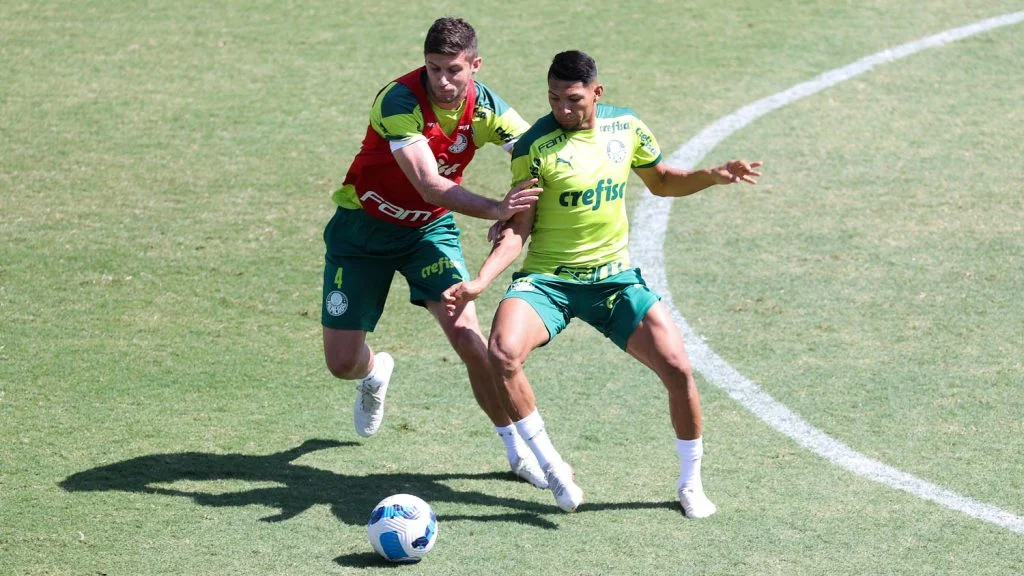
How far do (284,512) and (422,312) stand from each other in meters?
2.91

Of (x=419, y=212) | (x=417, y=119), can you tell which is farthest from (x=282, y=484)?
(x=417, y=119)

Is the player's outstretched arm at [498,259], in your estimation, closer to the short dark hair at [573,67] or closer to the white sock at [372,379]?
the short dark hair at [573,67]

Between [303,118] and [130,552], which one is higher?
[303,118]

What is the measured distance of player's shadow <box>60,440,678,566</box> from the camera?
22.6 feet

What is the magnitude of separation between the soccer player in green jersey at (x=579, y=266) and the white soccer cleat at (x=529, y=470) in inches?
12.1

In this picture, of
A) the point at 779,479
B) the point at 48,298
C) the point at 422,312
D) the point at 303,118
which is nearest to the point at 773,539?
the point at 779,479

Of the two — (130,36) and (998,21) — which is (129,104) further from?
(998,21)

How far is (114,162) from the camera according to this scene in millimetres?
11422

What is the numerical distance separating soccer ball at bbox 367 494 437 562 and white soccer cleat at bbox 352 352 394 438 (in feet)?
4.49

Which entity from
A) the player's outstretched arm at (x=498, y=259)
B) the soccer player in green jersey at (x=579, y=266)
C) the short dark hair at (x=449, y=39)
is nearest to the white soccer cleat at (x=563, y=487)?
the soccer player in green jersey at (x=579, y=266)

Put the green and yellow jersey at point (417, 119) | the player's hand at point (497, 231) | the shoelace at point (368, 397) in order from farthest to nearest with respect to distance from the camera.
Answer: the shoelace at point (368, 397) < the green and yellow jersey at point (417, 119) < the player's hand at point (497, 231)

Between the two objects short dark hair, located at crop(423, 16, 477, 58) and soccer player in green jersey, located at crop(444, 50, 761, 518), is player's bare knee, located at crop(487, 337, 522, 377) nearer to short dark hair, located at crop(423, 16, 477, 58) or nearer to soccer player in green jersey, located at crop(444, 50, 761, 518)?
soccer player in green jersey, located at crop(444, 50, 761, 518)

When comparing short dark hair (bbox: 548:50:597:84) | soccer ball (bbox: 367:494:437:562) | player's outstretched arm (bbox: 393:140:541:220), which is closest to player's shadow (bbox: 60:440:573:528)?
soccer ball (bbox: 367:494:437:562)

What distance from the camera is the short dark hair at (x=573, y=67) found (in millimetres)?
6688
